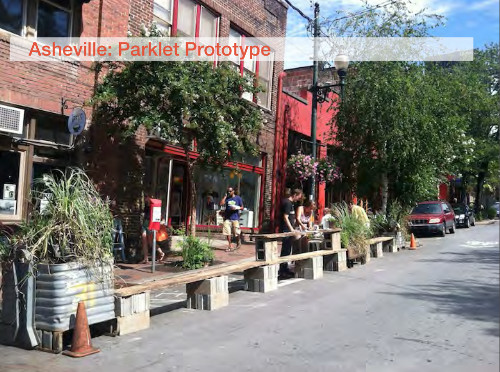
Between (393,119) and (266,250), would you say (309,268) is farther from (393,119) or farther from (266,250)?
(393,119)

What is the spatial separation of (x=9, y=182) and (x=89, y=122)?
2076 mm

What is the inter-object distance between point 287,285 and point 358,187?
1114cm

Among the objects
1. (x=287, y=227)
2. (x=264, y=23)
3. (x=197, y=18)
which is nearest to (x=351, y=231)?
(x=287, y=227)

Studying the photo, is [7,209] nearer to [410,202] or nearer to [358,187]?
[358,187]

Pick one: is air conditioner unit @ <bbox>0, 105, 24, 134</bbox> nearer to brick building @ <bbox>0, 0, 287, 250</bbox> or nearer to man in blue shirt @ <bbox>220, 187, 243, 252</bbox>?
brick building @ <bbox>0, 0, 287, 250</bbox>

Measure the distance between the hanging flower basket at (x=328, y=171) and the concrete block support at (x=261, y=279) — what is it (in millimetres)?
8662

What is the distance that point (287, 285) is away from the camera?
29.8 feet

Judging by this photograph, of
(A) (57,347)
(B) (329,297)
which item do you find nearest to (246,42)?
(B) (329,297)

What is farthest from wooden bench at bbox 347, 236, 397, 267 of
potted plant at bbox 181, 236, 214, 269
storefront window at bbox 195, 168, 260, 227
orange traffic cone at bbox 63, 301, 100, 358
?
orange traffic cone at bbox 63, 301, 100, 358

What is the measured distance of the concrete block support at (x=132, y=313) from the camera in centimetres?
566

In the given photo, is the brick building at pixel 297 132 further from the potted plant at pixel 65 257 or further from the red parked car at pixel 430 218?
the potted plant at pixel 65 257

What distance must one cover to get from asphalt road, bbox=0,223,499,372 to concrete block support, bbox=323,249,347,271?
1.75 metres

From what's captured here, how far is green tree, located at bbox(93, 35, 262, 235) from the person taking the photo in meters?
9.34

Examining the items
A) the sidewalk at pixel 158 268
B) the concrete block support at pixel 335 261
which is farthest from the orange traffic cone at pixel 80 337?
the concrete block support at pixel 335 261
